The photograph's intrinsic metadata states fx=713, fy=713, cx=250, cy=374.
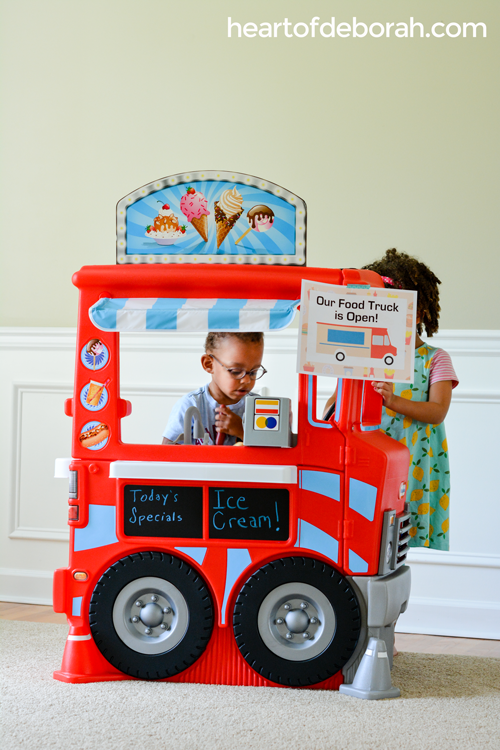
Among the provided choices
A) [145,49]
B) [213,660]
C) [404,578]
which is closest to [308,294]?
[404,578]

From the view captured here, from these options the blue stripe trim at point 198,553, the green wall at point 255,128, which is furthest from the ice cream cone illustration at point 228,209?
the green wall at point 255,128

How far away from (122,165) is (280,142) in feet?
1.91

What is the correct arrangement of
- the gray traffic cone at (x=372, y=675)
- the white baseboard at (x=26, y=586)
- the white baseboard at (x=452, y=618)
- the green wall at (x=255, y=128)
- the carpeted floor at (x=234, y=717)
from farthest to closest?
the white baseboard at (x=26, y=586), the green wall at (x=255, y=128), the white baseboard at (x=452, y=618), the gray traffic cone at (x=372, y=675), the carpeted floor at (x=234, y=717)

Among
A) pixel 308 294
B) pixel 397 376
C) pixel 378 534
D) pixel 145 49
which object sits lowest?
pixel 378 534

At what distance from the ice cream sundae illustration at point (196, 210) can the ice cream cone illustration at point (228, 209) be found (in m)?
0.03

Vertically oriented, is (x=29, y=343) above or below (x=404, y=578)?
above

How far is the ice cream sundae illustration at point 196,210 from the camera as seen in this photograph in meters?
1.50

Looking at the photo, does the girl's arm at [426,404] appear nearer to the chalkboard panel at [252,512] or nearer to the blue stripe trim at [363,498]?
the blue stripe trim at [363,498]

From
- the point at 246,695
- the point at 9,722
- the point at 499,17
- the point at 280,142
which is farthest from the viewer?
the point at 280,142

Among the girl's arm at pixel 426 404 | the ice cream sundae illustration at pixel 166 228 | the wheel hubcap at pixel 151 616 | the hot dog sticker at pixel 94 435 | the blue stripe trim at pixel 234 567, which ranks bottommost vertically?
the wheel hubcap at pixel 151 616

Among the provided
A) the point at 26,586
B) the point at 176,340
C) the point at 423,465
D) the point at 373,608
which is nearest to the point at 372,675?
the point at 373,608

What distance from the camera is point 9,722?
4.28 feet

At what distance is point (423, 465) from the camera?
1726 mm

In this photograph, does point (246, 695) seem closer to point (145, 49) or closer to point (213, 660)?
point (213, 660)
